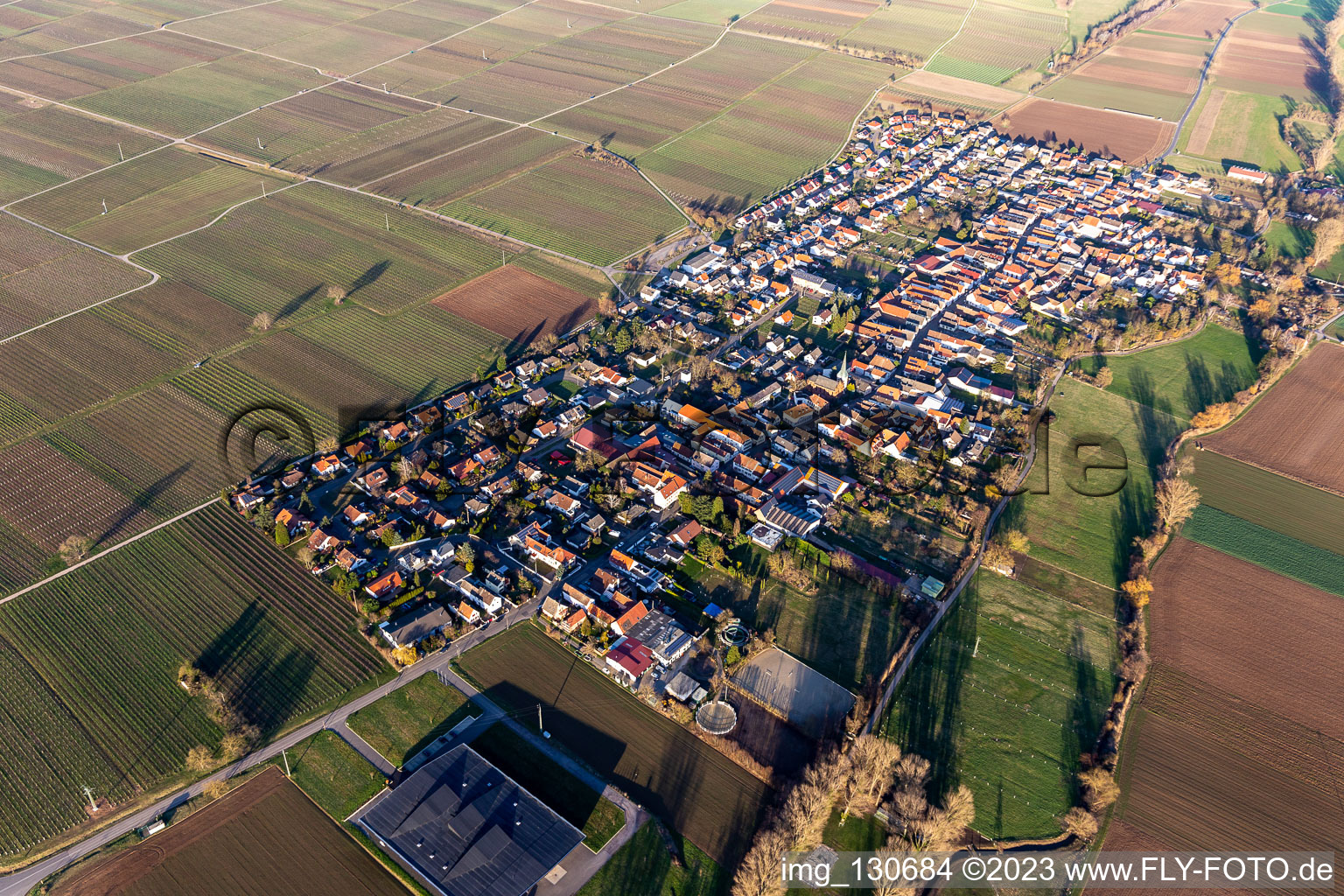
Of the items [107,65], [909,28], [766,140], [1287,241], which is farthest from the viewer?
[909,28]

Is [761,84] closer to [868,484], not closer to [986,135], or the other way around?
[986,135]

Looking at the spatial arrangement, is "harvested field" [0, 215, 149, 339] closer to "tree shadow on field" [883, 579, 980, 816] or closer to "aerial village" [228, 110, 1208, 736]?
"aerial village" [228, 110, 1208, 736]

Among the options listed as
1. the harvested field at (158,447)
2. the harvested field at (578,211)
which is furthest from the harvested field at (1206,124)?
the harvested field at (158,447)

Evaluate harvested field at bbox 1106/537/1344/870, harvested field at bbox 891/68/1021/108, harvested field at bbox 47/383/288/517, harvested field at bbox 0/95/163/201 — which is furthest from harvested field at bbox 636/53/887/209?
harvested field at bbox 0/95/163/201

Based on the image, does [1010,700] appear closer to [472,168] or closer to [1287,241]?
[1287,241]

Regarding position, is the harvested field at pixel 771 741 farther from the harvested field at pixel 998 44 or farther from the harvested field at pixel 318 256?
the harvested field at pixel 998 44

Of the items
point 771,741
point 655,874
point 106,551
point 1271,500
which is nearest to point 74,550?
point 106,551
